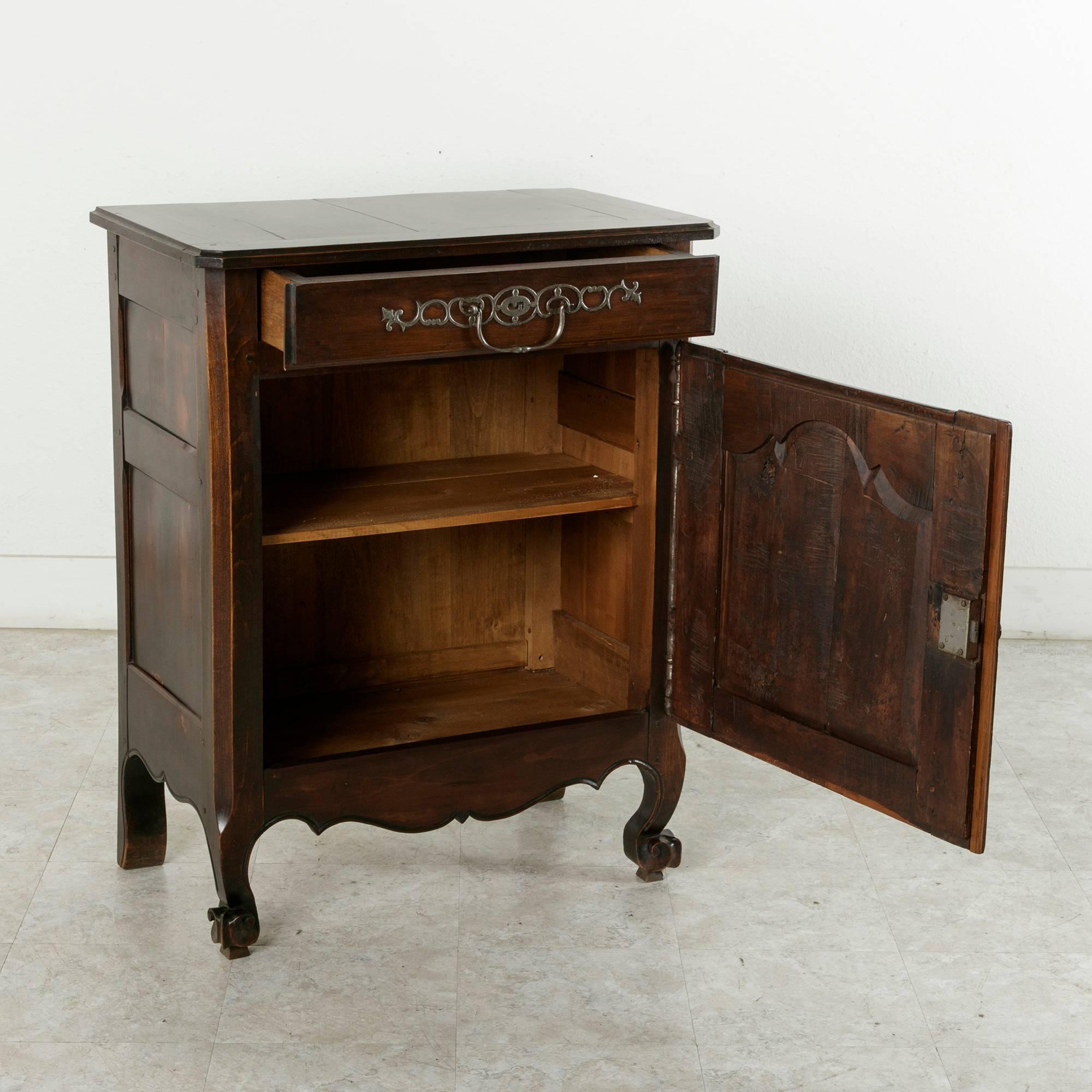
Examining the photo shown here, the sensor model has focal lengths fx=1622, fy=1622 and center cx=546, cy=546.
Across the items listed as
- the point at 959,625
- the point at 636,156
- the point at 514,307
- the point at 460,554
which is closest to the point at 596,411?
the point at 460,554

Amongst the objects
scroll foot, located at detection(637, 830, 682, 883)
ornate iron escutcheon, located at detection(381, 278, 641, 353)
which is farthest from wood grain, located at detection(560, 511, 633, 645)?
ornate iron escutcheon, located at detection(381, 278, 641, 353)

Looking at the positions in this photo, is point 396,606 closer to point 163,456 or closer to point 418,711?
point 418,711

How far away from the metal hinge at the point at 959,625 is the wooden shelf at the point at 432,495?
0.61m

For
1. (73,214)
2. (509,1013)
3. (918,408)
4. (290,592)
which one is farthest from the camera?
(73,214)

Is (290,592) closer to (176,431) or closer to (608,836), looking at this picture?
(176,431)

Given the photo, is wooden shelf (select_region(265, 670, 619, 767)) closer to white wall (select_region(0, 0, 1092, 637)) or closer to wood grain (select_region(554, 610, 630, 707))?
wood grain (select_region(554, 610, 630, 707))

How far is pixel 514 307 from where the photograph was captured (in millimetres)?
2213

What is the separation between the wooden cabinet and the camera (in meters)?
2.13

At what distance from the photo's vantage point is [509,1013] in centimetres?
229

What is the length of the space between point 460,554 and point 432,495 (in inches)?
13.6

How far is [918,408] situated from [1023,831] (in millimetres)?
1163

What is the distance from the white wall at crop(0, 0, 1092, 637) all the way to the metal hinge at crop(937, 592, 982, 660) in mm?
1723

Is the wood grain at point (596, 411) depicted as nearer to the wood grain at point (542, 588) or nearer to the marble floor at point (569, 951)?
the wood grain at point (542, 588)

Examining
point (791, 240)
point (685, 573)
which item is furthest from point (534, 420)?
point (791, 240)
